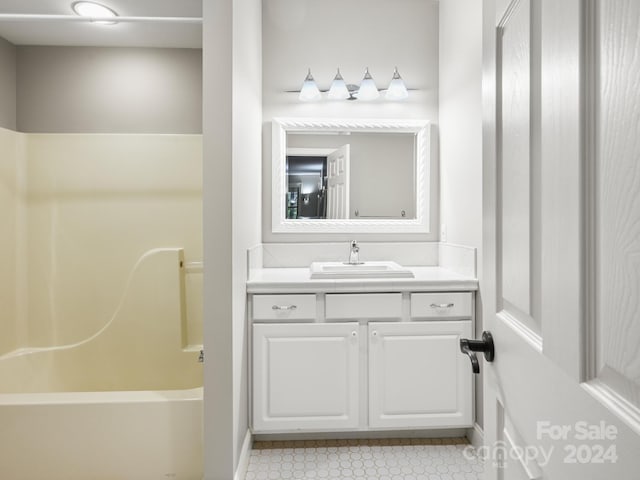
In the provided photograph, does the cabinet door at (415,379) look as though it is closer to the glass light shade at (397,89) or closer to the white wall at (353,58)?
the white wall at (353,58)

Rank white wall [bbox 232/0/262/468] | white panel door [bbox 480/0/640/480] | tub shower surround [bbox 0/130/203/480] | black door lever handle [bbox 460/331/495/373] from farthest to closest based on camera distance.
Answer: tub shower surround [bbox 0/130/203/480]
white wall [bbox 232/0/262/468]
black door lever handle [bbox 460/331/495/373]
white panel door [bbox 480/0/640/480]

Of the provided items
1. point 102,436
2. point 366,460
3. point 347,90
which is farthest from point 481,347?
point 347,90

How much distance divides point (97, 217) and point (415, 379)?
83.0 inches

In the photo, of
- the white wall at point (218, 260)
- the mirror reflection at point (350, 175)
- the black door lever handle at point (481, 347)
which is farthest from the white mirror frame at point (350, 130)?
the black door lever handle at point (481, 347)

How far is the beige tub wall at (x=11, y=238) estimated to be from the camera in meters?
2.33

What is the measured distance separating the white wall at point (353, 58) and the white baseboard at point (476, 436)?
45.2 inches

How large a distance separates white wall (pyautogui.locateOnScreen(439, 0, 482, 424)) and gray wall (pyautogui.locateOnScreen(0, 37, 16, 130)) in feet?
8.76

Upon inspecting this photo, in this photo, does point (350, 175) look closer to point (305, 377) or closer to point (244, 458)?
point (305, 377)

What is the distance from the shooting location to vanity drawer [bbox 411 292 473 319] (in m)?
2.04

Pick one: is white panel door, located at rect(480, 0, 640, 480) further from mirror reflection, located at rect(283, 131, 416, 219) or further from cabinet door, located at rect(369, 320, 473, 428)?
mirror reflection, located at rect(283, 131, 416, 219)

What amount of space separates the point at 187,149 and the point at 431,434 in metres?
2.18

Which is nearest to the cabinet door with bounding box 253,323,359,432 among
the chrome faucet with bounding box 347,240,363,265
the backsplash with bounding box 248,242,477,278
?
the chrome faucet with bounding box 347,240,363,265

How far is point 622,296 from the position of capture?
0.40 metres

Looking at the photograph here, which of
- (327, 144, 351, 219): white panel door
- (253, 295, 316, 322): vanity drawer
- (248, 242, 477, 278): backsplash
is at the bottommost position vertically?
(253, 295, 316, 322): vanity drawer
